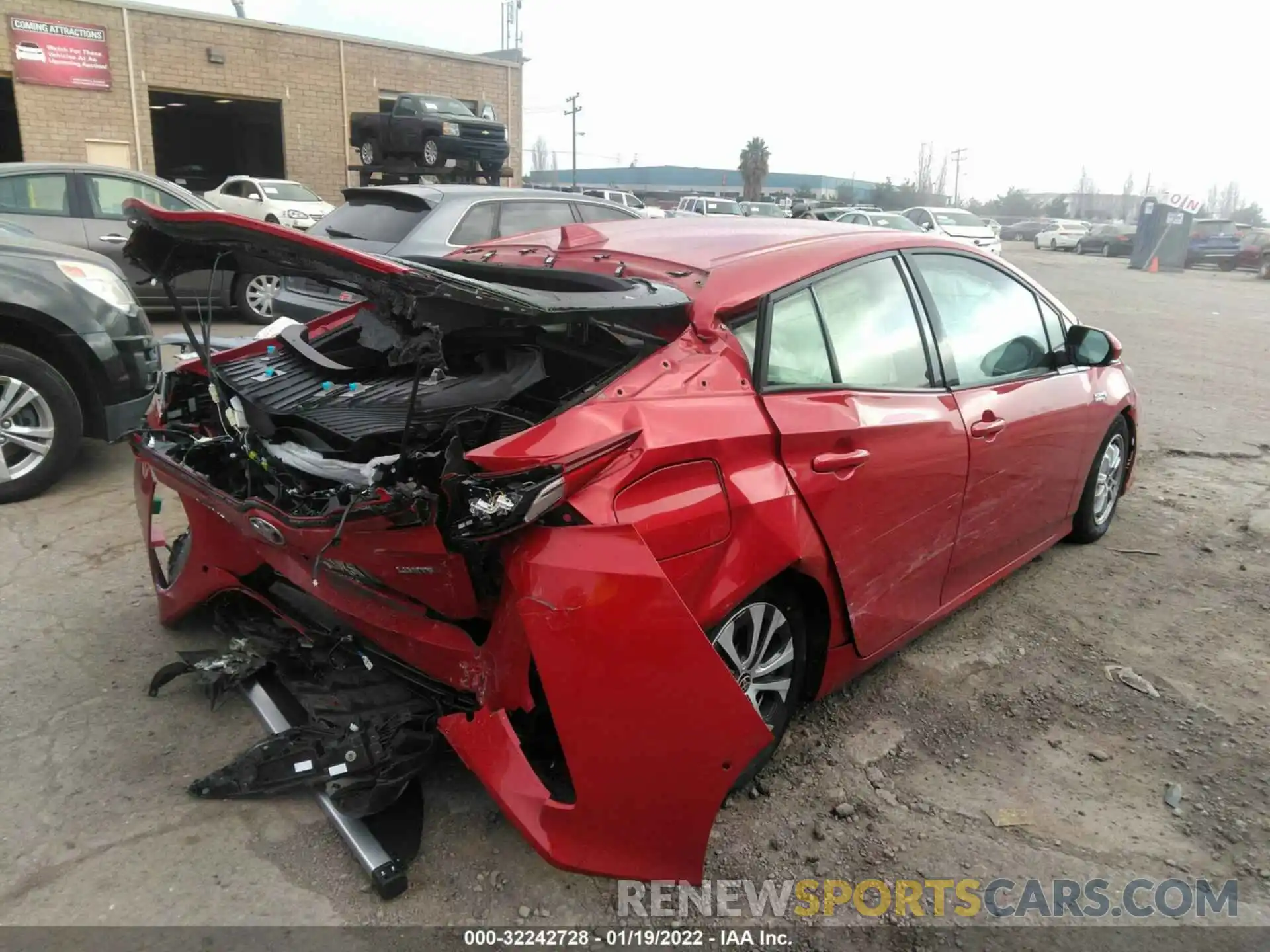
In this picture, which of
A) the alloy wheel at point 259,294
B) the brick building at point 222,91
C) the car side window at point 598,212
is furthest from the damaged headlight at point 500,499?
the brick building at point 222,91

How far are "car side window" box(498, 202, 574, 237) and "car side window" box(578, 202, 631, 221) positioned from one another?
0.25m

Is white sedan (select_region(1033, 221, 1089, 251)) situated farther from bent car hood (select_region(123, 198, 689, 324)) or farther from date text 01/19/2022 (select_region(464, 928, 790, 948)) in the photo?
date text 01/19/2022 (select_region(464, 928, 790, 948))

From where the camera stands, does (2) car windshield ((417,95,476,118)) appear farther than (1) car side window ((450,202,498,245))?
Yes

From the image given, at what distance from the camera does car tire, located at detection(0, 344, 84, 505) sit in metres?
4.57

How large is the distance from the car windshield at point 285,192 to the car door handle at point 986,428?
15228 millimetres

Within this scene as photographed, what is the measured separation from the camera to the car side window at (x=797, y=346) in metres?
2.59

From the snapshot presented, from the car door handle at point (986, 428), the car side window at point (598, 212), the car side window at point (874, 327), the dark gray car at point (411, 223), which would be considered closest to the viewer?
the car side window at point (874, 327)

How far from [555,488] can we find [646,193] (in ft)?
212

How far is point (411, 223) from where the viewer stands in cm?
666

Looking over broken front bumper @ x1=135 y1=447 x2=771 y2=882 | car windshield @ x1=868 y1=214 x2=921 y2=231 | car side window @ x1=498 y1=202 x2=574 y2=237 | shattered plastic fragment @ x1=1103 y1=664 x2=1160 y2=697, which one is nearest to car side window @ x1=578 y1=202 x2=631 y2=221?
car side window @ x1=498 y1=202 x2=574 y2=237

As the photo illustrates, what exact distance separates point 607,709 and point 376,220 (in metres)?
5.74

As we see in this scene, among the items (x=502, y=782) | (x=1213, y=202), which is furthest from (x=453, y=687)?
(x=1213, y=202)

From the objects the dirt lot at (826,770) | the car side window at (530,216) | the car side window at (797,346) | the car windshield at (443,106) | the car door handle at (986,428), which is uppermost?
the car windshield at (443,106)

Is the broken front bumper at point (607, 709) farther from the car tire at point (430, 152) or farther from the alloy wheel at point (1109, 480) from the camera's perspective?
the car tire at point (430, 152)
